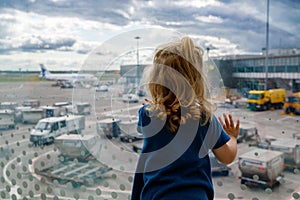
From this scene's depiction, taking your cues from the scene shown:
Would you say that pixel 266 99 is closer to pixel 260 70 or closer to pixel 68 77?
pixel 260 70

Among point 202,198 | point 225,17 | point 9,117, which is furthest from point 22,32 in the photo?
point 202,198

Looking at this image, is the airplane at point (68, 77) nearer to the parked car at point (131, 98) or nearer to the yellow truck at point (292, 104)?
the parked car at point (131, 98)

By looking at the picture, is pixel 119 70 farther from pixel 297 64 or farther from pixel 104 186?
pixel 297 64

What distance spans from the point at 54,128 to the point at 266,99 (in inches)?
33.5

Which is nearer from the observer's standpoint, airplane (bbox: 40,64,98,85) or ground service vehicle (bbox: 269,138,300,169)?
ground service vehicle (bbox: 269,138,300,169)

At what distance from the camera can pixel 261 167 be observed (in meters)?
1.07

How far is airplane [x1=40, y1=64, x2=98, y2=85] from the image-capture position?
4.38ft

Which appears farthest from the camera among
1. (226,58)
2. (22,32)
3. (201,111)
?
(22,32)

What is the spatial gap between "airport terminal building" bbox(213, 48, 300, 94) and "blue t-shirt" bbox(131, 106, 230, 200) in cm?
23

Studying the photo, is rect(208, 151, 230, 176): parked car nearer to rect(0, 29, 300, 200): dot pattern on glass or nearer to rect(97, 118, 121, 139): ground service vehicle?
rect(0, 29, 300, 200): dot pattern on glass

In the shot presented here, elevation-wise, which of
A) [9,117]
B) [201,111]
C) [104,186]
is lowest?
[104,186]

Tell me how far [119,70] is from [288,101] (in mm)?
589

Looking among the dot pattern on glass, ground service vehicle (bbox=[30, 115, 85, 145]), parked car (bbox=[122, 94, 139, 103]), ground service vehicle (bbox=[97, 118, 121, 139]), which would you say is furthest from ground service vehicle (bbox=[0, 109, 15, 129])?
parked car (bbox=[122, 94, 139, 103])

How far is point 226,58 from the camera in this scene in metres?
1.15
